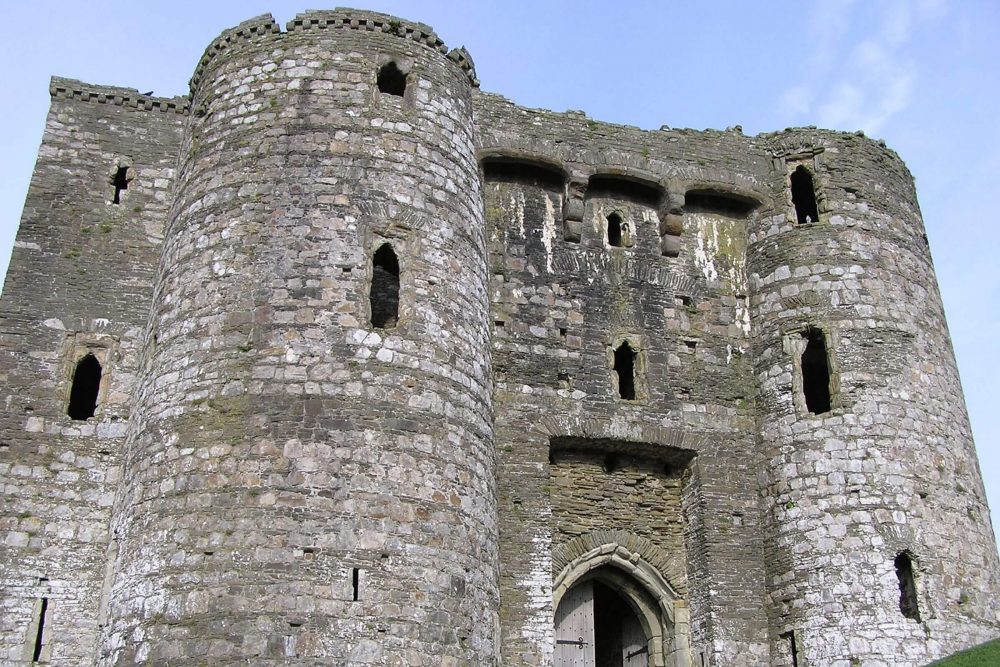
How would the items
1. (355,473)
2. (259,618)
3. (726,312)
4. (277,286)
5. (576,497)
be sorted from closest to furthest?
(259,618) → (355,473) → (277,286) → (576,497) → (726,312)

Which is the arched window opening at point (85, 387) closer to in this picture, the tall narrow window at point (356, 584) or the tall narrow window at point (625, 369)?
the tall narrow window at point (356, 584)

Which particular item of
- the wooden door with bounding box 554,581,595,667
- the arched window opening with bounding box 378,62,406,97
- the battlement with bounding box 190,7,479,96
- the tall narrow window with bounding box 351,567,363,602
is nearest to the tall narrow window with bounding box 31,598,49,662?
the tall narrow window with bounding box 351,567,363,602

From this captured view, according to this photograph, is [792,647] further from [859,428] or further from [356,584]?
[356,584]

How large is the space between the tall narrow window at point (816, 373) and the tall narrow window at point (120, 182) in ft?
28.9

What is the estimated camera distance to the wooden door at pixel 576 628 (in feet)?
43.3

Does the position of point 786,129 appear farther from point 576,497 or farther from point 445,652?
point 445,652

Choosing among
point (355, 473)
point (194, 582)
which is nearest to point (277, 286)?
point (355, 473)

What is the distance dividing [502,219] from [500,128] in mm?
1173

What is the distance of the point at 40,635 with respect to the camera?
11578 millimetres

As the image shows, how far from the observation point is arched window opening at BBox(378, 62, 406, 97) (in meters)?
12.9

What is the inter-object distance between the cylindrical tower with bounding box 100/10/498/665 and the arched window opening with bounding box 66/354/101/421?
1.49 metres

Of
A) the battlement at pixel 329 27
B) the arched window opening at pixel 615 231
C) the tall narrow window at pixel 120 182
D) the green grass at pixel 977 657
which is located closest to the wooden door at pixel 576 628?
the green grass at pixel 977 657

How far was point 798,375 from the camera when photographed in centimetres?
1406

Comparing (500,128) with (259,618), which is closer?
(259,618)
